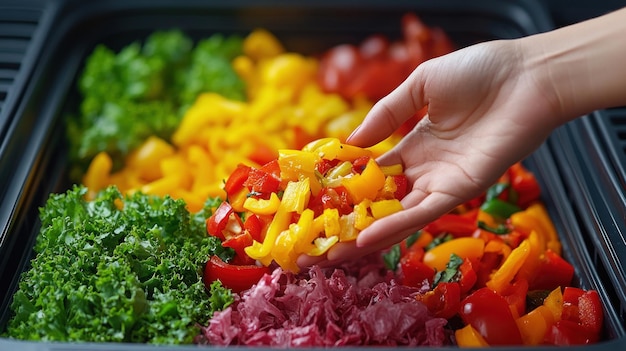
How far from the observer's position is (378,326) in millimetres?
2066

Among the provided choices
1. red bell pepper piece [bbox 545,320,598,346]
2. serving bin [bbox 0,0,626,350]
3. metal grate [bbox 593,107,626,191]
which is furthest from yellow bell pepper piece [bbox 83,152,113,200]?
metal grate [bbox 593,107,626,191]

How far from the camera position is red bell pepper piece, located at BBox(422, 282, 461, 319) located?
87.7 inches

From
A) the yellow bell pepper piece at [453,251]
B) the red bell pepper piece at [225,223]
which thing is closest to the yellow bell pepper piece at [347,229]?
the red bell pepper piece at [225,223]

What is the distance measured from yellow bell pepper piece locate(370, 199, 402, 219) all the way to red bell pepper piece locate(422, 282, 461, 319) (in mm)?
284

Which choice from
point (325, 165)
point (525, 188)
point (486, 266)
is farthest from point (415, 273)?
point (525, 188)

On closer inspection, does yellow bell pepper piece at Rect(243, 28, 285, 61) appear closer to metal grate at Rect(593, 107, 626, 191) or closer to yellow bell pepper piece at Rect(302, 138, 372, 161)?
yellow bell pepper piece at Rect(302, 138, 372, 161)

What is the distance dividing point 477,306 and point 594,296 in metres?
0.39

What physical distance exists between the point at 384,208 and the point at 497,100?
46 centimetres

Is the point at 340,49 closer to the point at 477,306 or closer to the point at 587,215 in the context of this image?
the point at 587,215

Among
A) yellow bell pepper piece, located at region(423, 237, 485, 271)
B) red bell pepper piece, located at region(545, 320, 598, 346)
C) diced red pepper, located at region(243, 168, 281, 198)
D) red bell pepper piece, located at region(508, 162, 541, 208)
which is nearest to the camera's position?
red bell pepper piece, located at region(545, 320, 598, 346)

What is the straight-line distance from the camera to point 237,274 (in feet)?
7.40

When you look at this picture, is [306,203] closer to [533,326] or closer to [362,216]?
[362,216]

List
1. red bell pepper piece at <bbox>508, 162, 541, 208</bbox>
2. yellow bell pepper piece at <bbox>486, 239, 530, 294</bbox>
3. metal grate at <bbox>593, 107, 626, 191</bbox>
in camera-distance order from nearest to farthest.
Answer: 1. yellow bell pepper piece at <bbox>486, 239, 530, 294</bbox>
2. metal grate at <bbox>593, 107, 626, 191</bbox>
3. red bell pepper piece at <bbox>508, 162, 541, 208</bbox>

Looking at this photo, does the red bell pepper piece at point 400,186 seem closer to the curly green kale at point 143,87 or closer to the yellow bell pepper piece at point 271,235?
the yellow bell pepper piece at point 271,235
